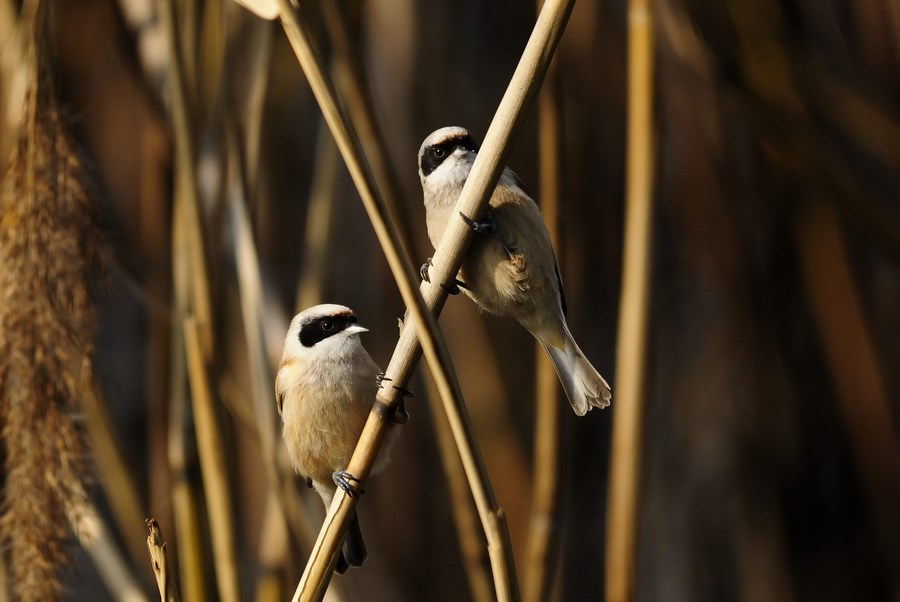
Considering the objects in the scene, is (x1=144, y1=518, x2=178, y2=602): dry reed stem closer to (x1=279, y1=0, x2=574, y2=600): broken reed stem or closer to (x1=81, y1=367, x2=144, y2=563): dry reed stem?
(x1=279, y1=0, x2=574, y2=600): broken reed stem

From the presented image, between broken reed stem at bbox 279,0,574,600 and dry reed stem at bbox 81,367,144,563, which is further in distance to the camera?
dry reed stem at bbox 81,367,144,563

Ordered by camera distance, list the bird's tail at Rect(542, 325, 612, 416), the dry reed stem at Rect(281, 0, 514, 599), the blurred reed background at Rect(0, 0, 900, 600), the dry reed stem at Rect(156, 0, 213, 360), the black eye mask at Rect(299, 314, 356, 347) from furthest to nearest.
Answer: the black eye mask at Rect(299, 314, 356, 347), the blurred reed background at Rect(0, 0, 900, 600), the dry reed stem at Rect(156, 0, 213, 360), the bird's tail at Rect(542, 325, 612, 416), the dry reed stem at Rect(281, 0, 514, 599)

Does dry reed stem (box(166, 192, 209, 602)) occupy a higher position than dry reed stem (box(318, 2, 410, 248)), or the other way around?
dry reed stem (box(318, 2, 410, 248))

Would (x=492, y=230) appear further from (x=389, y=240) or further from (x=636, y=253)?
(x=389, y=240)

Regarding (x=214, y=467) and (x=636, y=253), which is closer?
(x=636, y=253)

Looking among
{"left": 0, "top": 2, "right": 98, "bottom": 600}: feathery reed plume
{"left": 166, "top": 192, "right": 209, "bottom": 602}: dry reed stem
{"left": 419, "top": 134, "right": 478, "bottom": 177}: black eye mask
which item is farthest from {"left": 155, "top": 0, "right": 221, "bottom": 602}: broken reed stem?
{"left": 419, "top": 134, "right": 478, "bottom": 177}: black eye mask

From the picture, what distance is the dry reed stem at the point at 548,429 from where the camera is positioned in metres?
1.18

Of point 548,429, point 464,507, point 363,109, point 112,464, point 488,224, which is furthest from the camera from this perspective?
point 112,464

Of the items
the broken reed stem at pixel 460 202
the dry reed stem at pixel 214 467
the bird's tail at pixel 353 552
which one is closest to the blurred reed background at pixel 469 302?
the dry reed stem at pixel 214 467

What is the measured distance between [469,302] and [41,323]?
70cm

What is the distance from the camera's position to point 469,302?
1.63 metres

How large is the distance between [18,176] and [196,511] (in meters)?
0.53

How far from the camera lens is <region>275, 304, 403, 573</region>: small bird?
1361 millimetres

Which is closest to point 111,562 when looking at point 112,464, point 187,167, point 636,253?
point 112,464
